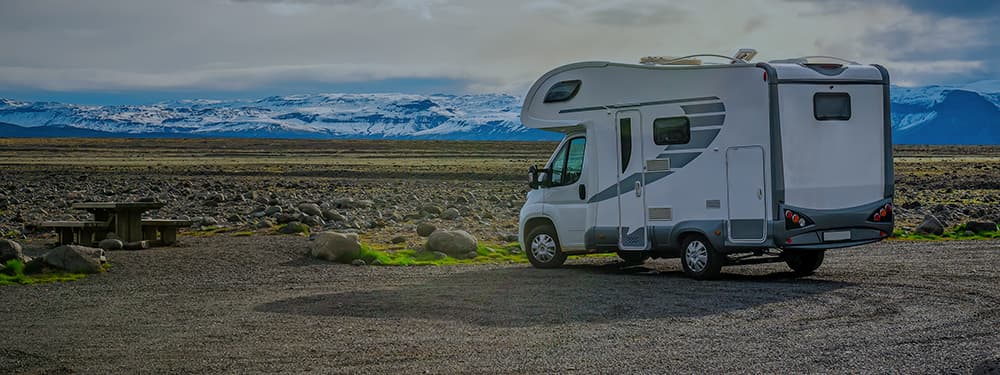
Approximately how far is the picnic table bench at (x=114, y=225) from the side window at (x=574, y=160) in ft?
26.5

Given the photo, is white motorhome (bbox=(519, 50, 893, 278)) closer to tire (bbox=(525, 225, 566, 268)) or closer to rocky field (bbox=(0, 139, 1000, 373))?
rocky field (bbox=(0, 139, 1000, 373))

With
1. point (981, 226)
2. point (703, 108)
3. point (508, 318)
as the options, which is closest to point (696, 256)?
point (703, 108)

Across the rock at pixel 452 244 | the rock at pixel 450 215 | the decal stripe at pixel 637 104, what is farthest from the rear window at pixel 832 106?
the rock at pixel 450 215

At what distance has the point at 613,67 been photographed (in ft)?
52.3

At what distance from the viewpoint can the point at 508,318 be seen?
39.7ft

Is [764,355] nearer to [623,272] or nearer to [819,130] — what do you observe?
[819,130]

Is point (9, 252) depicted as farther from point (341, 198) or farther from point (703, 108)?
point (341, 198)

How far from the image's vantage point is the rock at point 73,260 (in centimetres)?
1684

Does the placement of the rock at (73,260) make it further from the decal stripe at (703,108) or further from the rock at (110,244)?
the decal stripe at (703,108)

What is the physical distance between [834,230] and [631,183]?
2.92 metres

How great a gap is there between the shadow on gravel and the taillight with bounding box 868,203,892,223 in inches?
41.5

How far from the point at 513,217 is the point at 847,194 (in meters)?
14.9

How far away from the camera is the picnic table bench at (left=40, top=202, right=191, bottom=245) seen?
20.1 metres

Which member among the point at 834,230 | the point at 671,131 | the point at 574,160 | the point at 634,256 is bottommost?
the point at 634,256
